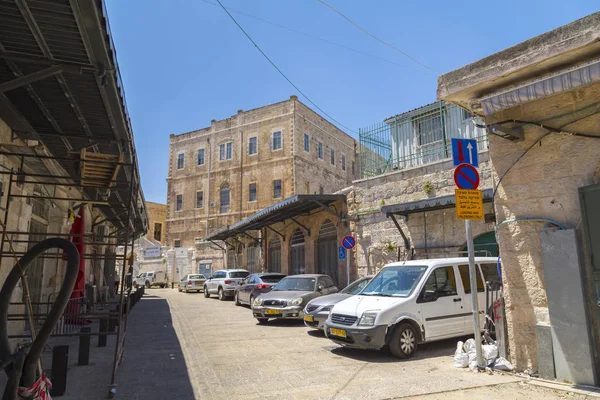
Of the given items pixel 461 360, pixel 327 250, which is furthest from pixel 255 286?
pixel 461 360

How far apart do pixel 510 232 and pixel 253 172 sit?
31.8m

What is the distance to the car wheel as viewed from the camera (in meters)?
7.00

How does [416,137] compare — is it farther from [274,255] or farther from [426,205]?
[274,255]

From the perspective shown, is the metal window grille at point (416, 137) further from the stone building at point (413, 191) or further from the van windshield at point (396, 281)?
the van windshield at point (396, 281)

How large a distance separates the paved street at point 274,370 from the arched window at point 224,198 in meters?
28.2

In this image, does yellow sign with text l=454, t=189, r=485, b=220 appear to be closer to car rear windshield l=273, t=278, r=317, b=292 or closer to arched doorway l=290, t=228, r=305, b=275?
car rear windshield l=273, t=278, r=317, b=292

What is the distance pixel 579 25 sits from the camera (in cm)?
522

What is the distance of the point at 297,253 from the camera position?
72.1 feet

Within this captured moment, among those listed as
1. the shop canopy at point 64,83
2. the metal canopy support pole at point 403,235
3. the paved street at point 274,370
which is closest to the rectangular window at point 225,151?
the metal canopy support pole at point 403,235

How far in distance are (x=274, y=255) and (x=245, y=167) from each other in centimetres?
1441

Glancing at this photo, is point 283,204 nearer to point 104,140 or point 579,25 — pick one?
point 104,140

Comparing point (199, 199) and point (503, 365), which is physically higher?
point (199, 199)

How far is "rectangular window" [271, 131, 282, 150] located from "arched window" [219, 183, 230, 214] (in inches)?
240

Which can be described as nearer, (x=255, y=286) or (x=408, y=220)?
(x=408, y=220)
